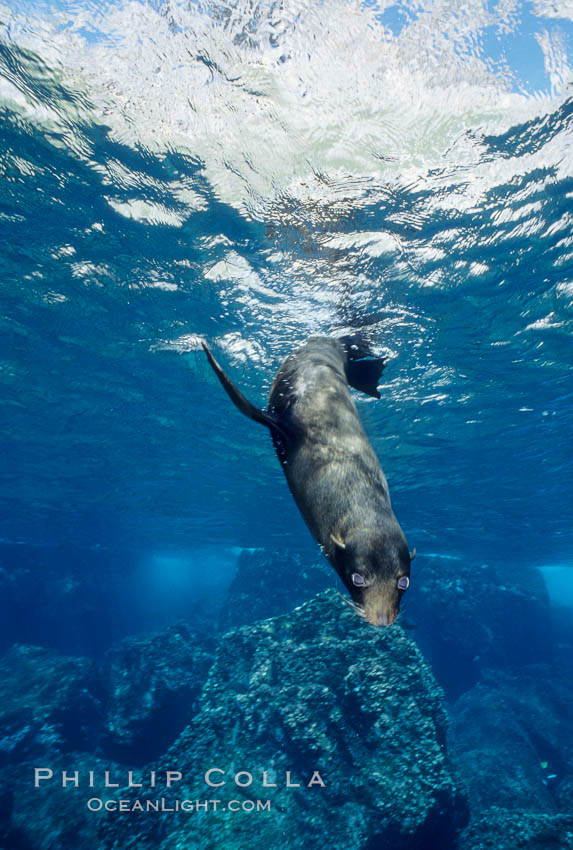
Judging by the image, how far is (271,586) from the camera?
2622 centimetres

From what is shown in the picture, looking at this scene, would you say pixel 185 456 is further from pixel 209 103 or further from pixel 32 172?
pixel 209 103

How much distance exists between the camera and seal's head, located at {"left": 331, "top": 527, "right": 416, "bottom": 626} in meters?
1.67

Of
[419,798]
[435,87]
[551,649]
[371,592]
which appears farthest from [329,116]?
[551,649]

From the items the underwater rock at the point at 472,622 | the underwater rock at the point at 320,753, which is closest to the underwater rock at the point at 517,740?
the underwater rock at the point at 472,622

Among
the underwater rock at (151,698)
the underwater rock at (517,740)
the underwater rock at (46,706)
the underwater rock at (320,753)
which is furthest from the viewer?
the underwater rock at (151,698)

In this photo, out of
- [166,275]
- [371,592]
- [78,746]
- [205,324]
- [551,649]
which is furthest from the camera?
[551,649]

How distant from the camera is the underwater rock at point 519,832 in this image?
683cm

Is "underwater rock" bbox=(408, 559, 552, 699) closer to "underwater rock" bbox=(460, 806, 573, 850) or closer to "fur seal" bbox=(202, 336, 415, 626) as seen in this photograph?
"underwater rock" bbox=(460, 806, 573, 850)

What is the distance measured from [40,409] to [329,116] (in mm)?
14741

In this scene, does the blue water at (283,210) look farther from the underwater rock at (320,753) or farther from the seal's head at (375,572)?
the underwater rock at (320,753)

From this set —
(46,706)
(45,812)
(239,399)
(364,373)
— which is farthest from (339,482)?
(46,706)

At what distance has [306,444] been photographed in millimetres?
2469

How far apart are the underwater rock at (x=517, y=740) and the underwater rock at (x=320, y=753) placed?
17.3ft

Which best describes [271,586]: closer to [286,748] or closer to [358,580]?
[286,748]
